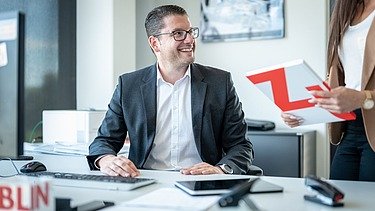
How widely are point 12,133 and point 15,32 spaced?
0.26m

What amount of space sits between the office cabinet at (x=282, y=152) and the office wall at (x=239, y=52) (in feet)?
1.09

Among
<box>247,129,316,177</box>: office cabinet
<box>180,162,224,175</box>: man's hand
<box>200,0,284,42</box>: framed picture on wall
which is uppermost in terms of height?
<box>200,0,284,42</box>: framed picture on wall

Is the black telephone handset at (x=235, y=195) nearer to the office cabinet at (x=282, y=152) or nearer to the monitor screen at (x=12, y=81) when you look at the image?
the monitor screen at (x=12, y=81)

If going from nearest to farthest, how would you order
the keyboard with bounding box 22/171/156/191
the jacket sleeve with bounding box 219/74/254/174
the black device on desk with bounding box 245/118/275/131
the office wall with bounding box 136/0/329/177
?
the keyboard with bounding box 22/171/156/191
the jacket sleeve with bounding box 219/74/254/174
the black device on desk with bounding box 245/118/275/131
the office wall with bounding box 136/0/329/177

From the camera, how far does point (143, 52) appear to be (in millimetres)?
3803

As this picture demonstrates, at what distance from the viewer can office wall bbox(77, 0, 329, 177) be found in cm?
329

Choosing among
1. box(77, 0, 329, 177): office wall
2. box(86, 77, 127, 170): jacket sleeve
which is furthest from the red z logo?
box(77, 0, 329, 177): office wall

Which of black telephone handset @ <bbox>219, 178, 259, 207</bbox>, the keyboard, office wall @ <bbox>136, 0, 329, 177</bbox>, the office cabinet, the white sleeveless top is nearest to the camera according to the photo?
black telephone handset @ <bbox>219, 178, 259, 207</bbox>

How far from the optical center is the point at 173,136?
1.89m

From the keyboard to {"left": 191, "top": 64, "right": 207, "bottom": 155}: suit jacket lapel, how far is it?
0.51m

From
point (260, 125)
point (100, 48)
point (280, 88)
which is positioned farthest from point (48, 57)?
point (280, 88)

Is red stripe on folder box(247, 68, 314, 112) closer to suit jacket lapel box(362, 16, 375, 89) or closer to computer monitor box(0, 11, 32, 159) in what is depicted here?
suit jacket lapel box(362, 16, 375, 89)

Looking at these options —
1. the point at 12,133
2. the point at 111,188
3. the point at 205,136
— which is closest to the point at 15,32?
the point at 12,133

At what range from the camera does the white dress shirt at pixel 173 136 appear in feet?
6.15
